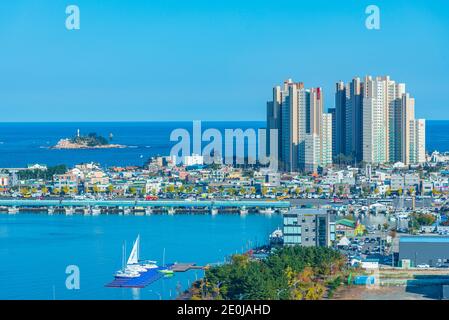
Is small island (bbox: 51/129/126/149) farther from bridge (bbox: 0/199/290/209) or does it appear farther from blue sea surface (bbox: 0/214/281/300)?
blue sea surface (bbox: 0/214/281/300)

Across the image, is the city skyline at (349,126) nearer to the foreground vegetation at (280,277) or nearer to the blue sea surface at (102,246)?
the blue sea surface at (102,246)

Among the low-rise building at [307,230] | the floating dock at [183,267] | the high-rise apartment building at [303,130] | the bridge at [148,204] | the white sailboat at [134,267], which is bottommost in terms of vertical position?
the floating dock at [183,267]

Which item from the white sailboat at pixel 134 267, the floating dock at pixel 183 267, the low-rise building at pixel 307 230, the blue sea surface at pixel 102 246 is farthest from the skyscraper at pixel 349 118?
the white sailboat at pixel 134 267

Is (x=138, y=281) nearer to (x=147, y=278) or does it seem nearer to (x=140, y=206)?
(x=147, y=278)

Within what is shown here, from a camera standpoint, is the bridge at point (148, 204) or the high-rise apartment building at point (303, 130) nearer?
the bridge at point (148, 204)
